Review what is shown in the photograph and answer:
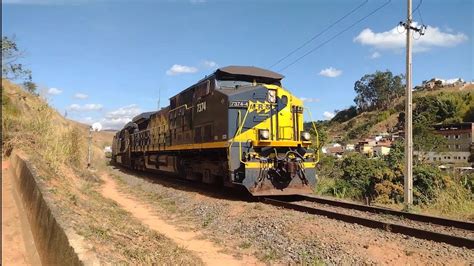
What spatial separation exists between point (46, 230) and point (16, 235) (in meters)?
1.61

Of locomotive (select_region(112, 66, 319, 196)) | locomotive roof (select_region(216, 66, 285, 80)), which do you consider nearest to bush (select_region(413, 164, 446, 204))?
locomotive (select_region(112, 66, 319, 196))

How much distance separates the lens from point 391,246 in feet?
21.5

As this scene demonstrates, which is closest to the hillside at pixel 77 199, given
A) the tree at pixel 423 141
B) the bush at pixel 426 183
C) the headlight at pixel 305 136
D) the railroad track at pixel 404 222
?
the railroad track at pixel 404 222

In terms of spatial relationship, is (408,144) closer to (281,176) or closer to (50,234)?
(281,176)

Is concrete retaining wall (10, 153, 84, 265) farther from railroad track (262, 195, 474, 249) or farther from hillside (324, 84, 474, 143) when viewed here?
hillside (324, 84, 474, 143)

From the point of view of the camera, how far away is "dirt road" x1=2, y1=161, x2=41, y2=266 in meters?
5.80

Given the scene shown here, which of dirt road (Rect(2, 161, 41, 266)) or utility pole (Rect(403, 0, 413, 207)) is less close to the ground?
utility pole (Rect(403, 0, 413, 207))

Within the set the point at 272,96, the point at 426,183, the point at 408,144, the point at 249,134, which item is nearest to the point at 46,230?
the point at 249,134

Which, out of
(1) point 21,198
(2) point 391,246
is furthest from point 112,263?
(1) point 21,198

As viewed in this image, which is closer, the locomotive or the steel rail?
the steel rail

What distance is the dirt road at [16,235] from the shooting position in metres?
5.80

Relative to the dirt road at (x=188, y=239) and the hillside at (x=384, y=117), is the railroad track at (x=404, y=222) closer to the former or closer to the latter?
the dirt road at (x=188, y=239)

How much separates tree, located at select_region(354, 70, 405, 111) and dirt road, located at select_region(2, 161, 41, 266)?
11383 centimetres

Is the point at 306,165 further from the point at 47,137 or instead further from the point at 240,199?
the point at 47,137
